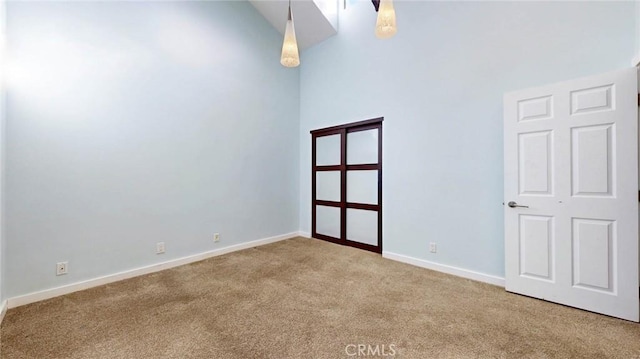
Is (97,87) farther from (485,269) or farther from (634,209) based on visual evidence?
(634,209)

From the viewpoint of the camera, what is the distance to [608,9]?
221 cm

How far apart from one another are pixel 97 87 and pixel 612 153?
4.87 m

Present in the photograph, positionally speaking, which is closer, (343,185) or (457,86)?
(457,86)

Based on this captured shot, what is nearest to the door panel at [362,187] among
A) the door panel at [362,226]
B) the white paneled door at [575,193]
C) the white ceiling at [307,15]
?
the door panel at [362,226]

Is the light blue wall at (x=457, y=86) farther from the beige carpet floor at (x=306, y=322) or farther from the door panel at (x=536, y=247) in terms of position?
the beige carpet floor at (x=306, y=322)

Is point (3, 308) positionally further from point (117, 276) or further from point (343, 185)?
point (343, 185)

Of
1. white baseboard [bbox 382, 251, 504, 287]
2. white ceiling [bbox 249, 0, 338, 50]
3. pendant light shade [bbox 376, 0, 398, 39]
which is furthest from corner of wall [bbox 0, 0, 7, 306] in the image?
white baseboard [bbox 382, 251, 504, 287]

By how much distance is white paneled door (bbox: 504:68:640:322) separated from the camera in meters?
2.04

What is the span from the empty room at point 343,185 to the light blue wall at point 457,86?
0.02m

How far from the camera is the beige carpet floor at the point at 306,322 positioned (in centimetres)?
170

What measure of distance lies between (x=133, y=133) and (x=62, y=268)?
1.54m

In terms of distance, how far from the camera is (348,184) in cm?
427

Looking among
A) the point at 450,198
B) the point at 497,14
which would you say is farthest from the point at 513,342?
the point at 497,14

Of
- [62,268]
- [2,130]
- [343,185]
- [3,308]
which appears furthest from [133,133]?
[343,185]
